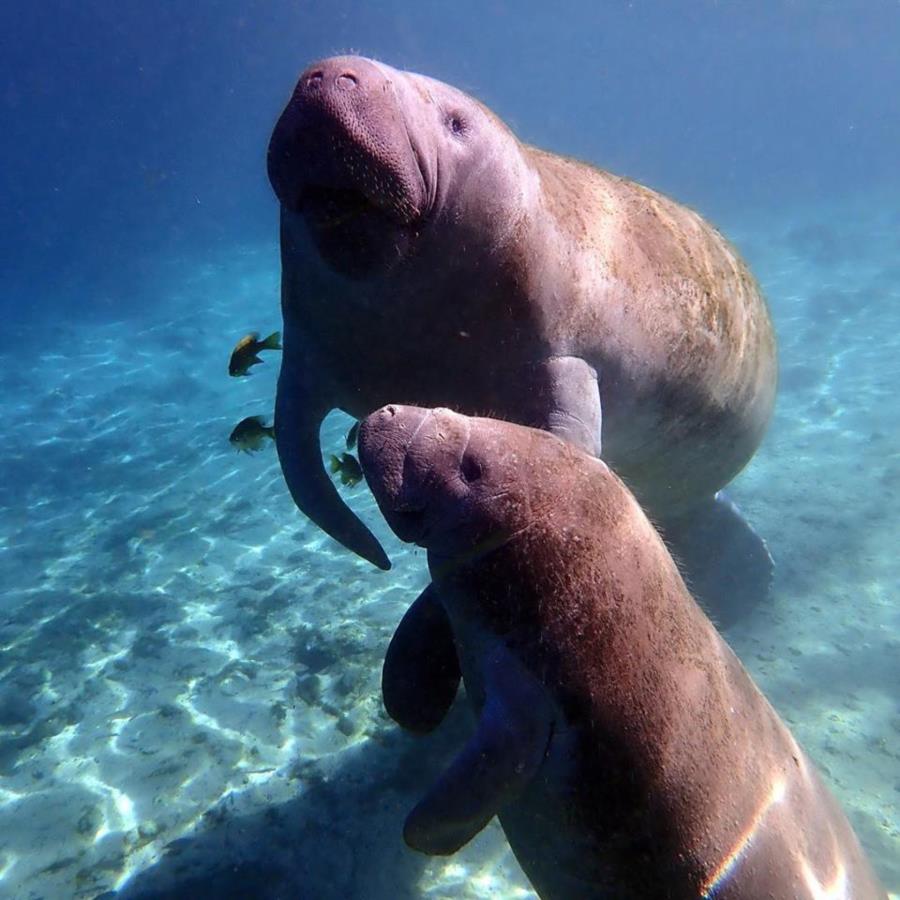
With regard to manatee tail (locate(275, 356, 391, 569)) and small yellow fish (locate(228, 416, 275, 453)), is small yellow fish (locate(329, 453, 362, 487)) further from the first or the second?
manatee tail (locate(275, 356, 391, 569))

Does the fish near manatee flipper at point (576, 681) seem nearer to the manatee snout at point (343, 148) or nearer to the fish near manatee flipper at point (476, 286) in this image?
the fish near manatee flipper at point (476, 286)

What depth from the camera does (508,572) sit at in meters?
2.38

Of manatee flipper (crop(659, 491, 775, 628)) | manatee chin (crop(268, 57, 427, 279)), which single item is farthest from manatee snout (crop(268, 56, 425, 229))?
manatee flipper (crop(659, 491, 775, 628))

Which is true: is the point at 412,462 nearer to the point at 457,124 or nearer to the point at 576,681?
the point at 576,681

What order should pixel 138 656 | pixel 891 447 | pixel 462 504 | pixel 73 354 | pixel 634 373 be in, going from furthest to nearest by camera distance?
pixel 73 354 < pixel 891 447 < pixel 138 656 < pixel 634 373 < pixel 462 504

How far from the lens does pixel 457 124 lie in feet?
8.45

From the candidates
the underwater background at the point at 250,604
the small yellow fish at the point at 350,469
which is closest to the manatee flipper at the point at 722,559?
the underwater background at the point at 250,604

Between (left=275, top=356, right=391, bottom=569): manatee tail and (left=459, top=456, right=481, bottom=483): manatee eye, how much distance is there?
5.10 ft

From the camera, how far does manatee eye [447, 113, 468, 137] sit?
8.38 feet

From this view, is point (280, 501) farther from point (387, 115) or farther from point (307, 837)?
point (387, 115)

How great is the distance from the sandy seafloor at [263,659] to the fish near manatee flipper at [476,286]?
1.81 m

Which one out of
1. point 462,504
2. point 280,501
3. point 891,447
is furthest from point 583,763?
point 891,447

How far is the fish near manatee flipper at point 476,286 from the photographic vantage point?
7.30ft

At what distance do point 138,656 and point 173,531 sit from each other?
3547 millimetres
